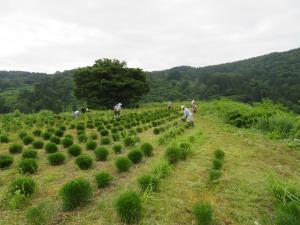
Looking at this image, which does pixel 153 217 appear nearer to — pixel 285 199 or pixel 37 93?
pixel 285 199

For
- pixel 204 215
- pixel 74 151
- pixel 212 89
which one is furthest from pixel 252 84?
pixel 204 215

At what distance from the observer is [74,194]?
491cm

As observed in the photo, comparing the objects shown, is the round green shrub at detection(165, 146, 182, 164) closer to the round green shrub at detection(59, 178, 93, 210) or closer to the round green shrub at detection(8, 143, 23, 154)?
the round green shrub at detection(59, 178, 93, 210)

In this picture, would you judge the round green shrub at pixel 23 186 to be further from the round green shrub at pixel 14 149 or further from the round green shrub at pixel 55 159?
the round green shrub at pixel 14 149

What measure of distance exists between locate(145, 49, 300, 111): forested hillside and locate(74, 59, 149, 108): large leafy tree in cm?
2117

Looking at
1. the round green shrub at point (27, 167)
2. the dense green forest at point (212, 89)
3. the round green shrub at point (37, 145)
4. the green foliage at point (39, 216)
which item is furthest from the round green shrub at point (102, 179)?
the dense green forest at point (212, 89)

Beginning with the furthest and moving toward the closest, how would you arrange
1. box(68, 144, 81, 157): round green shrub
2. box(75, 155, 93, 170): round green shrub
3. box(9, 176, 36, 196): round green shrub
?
1. box(68, 144, 81, 157): round green shrub
2. box(75, 155, 93, 170): round green shrub
3. box(9, 176, 36, 196): round green shrub

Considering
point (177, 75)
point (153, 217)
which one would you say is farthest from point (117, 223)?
point (177, 75)

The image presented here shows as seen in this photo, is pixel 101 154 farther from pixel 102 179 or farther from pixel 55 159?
pixel 102 179

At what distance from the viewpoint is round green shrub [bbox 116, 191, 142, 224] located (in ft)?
14.5

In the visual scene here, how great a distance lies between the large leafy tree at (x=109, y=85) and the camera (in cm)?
3569

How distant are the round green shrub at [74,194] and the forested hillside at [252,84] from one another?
139 ft

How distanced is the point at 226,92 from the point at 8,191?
66208 mm

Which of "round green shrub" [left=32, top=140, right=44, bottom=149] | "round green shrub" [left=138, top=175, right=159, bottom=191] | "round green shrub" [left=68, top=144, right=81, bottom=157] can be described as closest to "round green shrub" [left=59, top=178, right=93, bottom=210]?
"round green shrub" [left=138, top=175, right=159, bottom=191]
